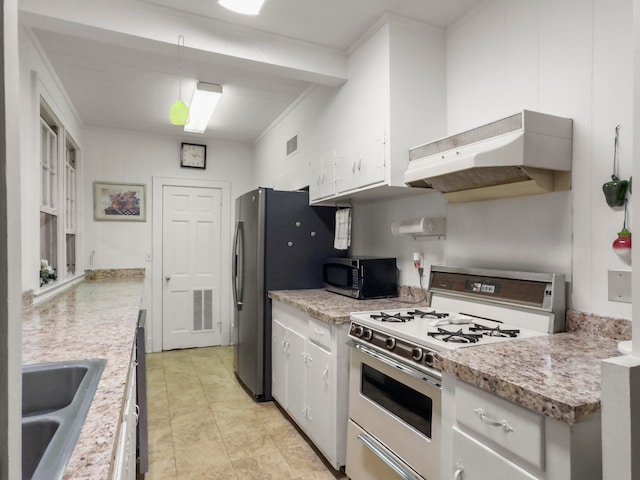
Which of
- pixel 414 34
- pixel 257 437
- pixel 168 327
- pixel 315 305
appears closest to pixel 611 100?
pixel 414 34

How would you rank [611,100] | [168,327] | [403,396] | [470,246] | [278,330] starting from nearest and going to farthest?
[611,100], [403,396], [470,246], [278,330], [168,327]

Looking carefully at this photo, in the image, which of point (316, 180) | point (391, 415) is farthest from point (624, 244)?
point (316, 180)

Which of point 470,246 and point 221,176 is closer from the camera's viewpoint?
point 470,246

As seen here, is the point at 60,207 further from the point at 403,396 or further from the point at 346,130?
the point at 403,396

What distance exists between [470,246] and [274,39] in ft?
5.56

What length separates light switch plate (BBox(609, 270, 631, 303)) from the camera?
1465 mm

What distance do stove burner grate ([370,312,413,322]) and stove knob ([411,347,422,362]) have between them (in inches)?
13.8

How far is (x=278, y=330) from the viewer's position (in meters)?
3.01

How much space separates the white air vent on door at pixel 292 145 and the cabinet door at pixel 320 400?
6.19 feet

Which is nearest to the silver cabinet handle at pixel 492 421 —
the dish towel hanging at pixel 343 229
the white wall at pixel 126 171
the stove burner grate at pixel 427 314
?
the stove burner grate at pixel 427 314

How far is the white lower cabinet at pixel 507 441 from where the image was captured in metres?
1.00

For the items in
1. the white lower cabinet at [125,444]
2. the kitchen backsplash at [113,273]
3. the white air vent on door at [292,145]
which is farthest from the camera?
the kitchen backsplash at [113,273]

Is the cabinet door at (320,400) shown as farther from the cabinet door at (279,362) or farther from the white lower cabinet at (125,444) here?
the white lower cabinet at (125,444)

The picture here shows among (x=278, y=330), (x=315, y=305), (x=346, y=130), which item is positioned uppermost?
(x=346, y=130)
